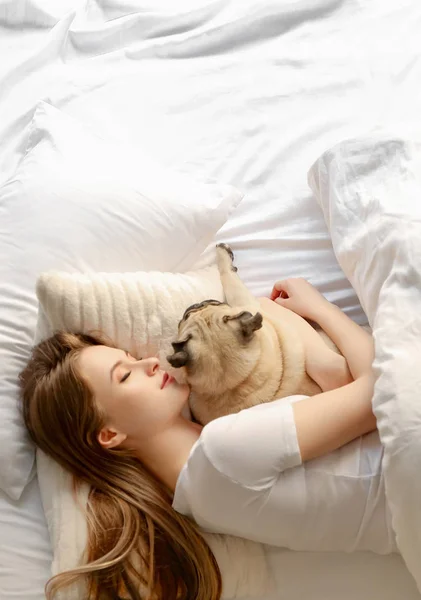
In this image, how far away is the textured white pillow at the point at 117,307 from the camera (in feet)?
3.93

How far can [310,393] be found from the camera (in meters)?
1.21

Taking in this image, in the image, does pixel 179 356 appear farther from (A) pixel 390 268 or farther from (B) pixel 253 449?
(A) pixel 390 268

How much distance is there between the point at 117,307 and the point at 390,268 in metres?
0.49

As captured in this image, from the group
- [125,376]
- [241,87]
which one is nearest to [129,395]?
[125,376]

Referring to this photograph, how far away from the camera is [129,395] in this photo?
1122 mm

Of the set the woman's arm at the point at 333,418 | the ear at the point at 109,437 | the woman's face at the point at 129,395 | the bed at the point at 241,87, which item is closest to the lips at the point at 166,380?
the woman's face at the point at 129,395

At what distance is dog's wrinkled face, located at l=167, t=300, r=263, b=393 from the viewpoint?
1.13m

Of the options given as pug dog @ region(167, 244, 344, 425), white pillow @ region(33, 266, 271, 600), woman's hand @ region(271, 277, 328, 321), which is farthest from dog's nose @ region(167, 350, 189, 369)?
woman's hand @ region(271, 277, 328, 321)

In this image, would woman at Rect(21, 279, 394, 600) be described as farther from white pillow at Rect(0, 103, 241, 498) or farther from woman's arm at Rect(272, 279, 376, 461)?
white pillow at Rect(0, 103, 241, 498)

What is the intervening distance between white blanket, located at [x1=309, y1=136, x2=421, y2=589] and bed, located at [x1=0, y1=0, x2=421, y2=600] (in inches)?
4.8

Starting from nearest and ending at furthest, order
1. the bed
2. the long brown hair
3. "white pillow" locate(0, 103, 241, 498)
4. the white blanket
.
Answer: the white blanket
the long brown hair
"white pillow" locate(0, 103, 241, 498)
the bed

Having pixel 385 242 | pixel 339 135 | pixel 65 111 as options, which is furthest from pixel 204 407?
pixel 65 111

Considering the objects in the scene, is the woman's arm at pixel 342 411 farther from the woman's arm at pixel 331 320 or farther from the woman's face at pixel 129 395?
the woman's face at pixel 129 395

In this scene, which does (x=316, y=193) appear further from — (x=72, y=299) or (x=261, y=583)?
(x=261, y=583)
